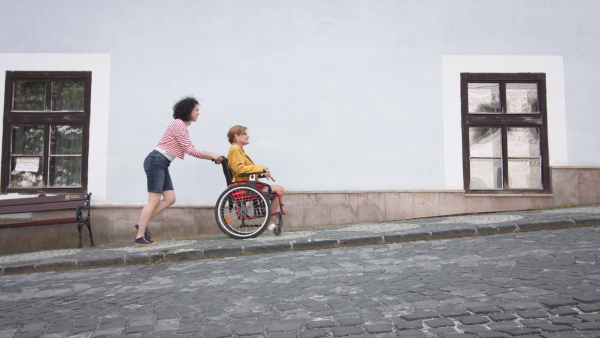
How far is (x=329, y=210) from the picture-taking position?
9.05 m

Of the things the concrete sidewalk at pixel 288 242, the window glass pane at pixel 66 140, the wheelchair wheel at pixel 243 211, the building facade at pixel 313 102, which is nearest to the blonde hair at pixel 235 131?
the wheelchair wheel at pixel 243 211

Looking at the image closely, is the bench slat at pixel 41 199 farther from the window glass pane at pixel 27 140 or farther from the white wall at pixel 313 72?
the window glass pane at pixel 27 140

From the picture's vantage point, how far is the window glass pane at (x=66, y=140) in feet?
29.8

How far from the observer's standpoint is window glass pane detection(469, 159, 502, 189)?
9508mm

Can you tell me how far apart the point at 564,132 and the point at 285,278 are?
6.58 metres

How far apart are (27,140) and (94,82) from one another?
4.70ft

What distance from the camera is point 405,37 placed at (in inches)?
371

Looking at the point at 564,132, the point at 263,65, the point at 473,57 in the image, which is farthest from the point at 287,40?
the point at 564,132

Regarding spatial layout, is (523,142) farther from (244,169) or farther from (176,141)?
(176,141)

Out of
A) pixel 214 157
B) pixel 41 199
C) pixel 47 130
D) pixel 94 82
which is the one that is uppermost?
pixel 94 82

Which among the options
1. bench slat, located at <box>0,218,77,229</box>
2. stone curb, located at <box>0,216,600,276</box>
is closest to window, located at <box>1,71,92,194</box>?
bench slat, located at <box>0,218,77,229</box>

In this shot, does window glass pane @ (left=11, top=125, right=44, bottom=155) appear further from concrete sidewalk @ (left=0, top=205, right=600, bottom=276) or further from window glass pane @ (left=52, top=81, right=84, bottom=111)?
concrete sidewalk @ (left=0, top=205, right=600, bottom=276)

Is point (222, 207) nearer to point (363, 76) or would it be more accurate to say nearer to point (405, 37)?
point (363, 76)

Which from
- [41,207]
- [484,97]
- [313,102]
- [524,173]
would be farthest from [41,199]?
[524,173]
